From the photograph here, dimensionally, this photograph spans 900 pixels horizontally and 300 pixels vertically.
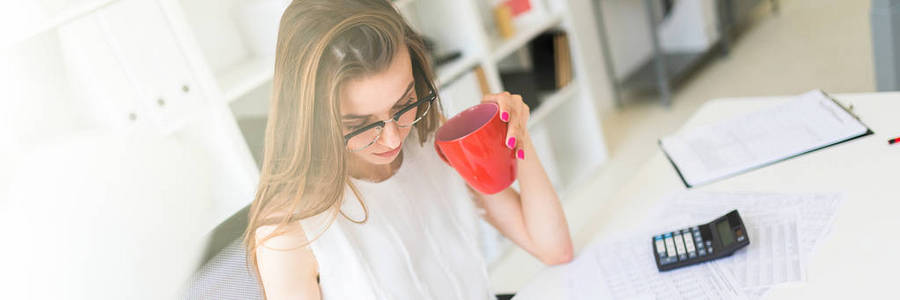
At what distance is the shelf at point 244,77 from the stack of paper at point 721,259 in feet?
2.31

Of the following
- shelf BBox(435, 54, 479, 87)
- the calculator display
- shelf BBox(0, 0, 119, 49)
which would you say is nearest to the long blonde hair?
shelf BBox(0, 0, 119, 49)

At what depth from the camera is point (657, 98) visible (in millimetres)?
3176

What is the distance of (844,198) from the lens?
2.97 feet

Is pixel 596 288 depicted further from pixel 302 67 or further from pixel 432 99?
pixel 302 67

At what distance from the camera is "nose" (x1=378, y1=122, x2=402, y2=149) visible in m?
0.80

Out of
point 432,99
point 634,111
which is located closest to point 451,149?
point 432,99

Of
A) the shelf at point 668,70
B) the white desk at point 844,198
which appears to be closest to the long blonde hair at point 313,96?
the white desk at point 844,198

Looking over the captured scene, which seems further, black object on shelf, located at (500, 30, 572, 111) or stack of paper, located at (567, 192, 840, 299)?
black object on shelf, located at (500, 30, 572, 111)

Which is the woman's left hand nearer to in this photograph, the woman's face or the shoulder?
the woman's face

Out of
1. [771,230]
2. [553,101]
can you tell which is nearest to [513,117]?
[771,230]

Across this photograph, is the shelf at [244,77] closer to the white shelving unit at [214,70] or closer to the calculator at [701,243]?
the white shelving unit at [214,70]

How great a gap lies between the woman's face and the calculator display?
0.44m

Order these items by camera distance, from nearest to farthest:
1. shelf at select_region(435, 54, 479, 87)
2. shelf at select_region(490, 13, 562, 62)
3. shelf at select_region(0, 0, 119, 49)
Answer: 1. shelf at select_region(0, 0, 119, 49)
2. shelf at select_region(435, 54, 479, 87)
3. shelf at select_region(490, 13, 562, 62)

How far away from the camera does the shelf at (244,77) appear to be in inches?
50.6
